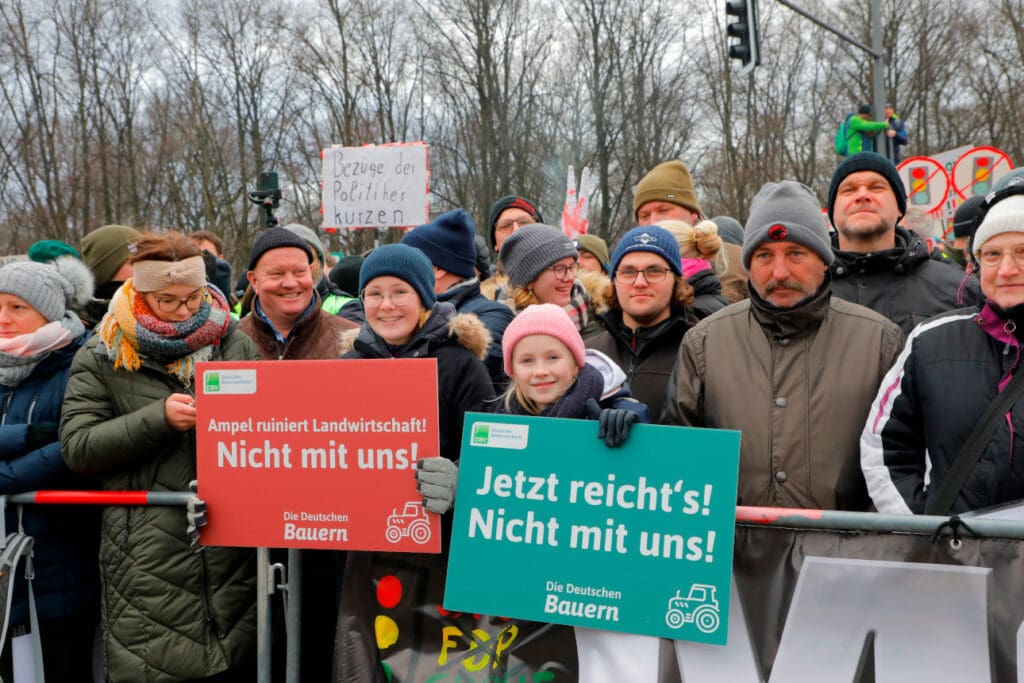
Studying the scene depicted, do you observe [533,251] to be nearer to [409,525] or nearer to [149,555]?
[409,525]

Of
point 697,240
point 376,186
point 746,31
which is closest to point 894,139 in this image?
point 746,31

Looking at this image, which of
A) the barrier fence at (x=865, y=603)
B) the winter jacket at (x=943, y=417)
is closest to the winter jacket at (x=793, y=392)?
the winter jacket at (x=943, y=417)

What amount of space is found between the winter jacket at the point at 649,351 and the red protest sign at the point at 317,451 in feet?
3.52

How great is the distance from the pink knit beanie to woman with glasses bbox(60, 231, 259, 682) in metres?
1.29

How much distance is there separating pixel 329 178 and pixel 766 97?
89.5 feet

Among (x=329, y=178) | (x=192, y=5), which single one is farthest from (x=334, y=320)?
(x=192, y=5)

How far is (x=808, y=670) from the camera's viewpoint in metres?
2.63

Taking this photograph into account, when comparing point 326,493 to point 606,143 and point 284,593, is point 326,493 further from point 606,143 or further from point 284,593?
point 606,143

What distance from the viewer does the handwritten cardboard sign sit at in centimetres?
1077

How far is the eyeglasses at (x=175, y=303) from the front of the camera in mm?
3541

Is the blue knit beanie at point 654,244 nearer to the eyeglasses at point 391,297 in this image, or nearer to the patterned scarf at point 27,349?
the eyeglasses at point 391,297

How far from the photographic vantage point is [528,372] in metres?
3.12

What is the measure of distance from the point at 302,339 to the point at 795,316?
2.32 metres

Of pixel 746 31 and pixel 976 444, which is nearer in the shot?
pixel 976 444
